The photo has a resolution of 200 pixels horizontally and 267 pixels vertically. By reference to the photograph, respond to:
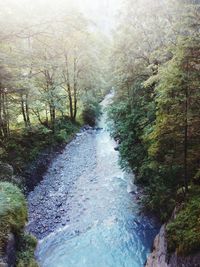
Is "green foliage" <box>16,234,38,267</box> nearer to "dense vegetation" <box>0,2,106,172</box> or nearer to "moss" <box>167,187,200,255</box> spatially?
"moss" <box>167,187,200,255</box>

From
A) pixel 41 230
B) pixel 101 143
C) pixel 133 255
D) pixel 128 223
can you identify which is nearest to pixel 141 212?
pixel 128 223

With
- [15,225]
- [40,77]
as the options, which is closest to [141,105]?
[15,225]

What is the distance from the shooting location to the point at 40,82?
23250 mm

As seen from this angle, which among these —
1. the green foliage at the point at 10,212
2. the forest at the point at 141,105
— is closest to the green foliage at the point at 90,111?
the forest at the point at 141,105

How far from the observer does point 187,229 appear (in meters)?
8.07

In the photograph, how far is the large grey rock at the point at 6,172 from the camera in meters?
14.4

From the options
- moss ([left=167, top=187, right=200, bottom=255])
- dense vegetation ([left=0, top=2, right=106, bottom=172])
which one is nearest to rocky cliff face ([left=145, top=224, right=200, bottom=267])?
moss ([left=167, top=187, right=200, bottom=255])

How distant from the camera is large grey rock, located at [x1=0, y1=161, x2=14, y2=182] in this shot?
1436cm

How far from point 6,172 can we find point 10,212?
4483mm

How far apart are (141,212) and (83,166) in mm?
7739

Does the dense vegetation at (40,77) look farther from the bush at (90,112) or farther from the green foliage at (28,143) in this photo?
the bush at (90,112)

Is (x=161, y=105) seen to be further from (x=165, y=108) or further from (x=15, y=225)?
(x=15, y=225)

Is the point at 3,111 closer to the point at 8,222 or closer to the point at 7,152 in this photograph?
the point at 7,152

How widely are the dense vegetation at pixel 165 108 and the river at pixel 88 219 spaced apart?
1.35 metres
